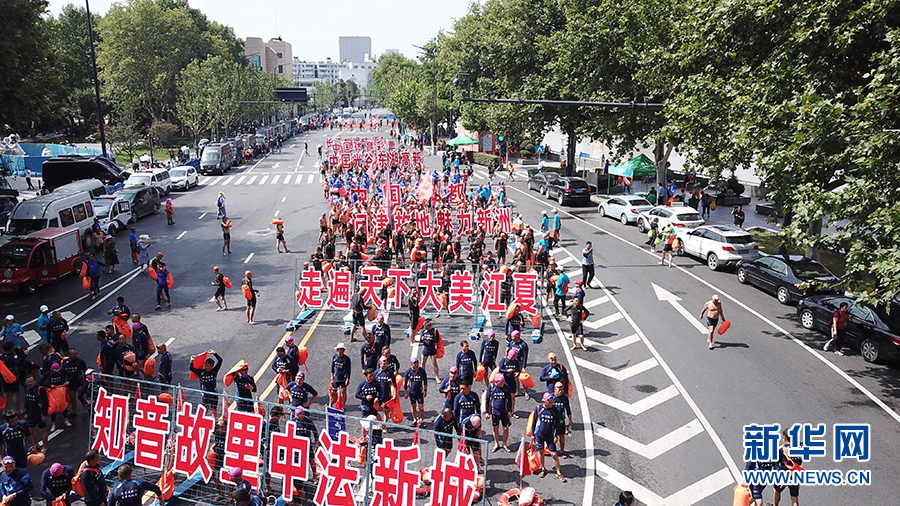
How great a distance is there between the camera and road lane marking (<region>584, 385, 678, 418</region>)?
44.7 feet

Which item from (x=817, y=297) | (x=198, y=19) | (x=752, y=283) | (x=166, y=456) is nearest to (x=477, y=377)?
(x=166, y=456)

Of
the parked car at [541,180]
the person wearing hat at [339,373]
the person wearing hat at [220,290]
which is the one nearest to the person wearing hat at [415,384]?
the person wearing hat at [339,373]

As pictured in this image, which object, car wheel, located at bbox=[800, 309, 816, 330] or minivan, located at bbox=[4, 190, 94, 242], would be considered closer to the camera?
car wheel, located at bbox=[800, 309, 816, 330]

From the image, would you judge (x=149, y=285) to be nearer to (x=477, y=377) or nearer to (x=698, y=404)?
(x=477, y=377)

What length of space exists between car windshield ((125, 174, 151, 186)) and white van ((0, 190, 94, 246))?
38.6 ft

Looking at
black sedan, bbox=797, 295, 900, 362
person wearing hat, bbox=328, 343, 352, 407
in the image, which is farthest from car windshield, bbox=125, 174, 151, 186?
black sedan, bbox=797, 295, 900, 362

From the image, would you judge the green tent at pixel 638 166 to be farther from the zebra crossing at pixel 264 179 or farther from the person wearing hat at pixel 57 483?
the person wearing hat at pixel 57 483

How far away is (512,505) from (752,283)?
16871 mm

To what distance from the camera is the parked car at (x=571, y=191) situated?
1594 inches

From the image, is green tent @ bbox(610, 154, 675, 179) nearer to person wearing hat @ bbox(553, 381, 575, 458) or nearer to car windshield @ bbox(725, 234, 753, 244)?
car windshield @ bbox(725, 234, 753, 244)

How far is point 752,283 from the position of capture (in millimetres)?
22812

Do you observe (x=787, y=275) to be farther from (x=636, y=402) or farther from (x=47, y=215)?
(x=47, y=215)

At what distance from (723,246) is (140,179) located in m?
33.6

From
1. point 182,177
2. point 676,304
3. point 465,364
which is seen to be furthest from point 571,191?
point 465,364
